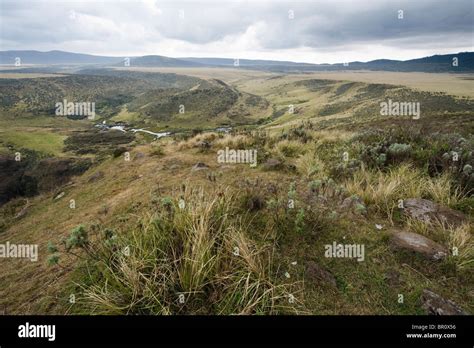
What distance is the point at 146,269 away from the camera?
3764 mm

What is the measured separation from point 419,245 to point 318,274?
1.55 metres

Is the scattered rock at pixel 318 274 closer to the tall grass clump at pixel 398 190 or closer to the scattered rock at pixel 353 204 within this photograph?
the scattered rock at pixel 353 204

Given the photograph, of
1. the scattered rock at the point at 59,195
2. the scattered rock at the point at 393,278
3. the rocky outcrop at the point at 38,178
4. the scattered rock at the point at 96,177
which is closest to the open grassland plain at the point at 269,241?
the scattered rock at the point at 393,278

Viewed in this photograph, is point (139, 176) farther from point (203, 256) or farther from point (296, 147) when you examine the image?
point (203, 256)

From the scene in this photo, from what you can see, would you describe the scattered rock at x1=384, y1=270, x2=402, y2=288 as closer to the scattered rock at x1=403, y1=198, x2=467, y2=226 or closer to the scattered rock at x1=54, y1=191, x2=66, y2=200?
the scattered rock at x1=403, y1=198, x2=467, y2=226

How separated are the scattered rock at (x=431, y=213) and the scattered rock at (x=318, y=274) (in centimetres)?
214

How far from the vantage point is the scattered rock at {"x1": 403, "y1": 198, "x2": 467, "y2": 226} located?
485cm

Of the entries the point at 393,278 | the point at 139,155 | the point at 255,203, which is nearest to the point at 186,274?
the point at 255,203

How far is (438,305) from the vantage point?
132 inches

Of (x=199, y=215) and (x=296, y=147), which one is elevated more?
(x=296, y=147)

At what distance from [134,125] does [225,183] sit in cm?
8334

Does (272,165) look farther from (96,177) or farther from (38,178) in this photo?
(38,178)

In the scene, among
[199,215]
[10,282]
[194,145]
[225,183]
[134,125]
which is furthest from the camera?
[134,125]
